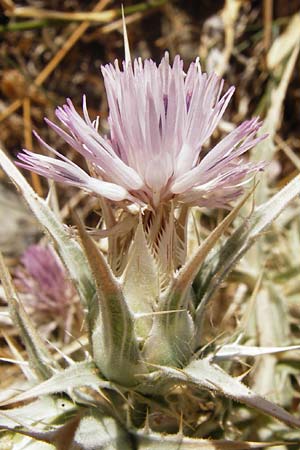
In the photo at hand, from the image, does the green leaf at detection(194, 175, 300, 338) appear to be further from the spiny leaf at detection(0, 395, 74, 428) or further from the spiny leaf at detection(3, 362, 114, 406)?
the spiny leaf at detection(0, 395, 74, 428)

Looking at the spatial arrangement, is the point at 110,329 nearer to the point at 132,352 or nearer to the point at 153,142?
the point at 132,352

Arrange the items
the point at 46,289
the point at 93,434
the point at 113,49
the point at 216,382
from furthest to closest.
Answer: the point at 113,49
the point at 46,289
the point at 93,434
the point at 216,382

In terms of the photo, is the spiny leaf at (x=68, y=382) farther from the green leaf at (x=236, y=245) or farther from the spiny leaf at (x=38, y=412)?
the green leaf at (x=236, y=245)

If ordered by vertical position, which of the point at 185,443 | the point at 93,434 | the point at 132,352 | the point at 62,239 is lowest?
the point at 185,443

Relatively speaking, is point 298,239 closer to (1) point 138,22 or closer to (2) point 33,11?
(1) point 138,22

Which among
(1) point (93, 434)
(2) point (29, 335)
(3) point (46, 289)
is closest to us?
(1) point (93, 434)

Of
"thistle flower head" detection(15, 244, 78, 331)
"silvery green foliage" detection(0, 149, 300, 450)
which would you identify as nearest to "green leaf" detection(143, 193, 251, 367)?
"silvery green foliage" detection(0, 149, 300, 450)

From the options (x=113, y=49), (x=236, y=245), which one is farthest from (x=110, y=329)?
(x=113, y=49)

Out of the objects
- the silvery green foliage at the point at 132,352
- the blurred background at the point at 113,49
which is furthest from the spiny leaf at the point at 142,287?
the blurred background at the point at 113,49

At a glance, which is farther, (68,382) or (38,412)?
(38,412)
